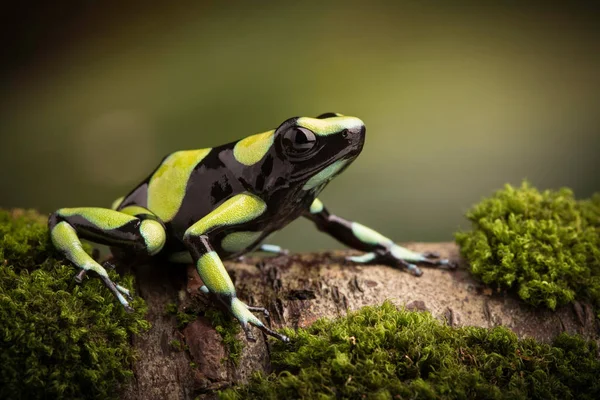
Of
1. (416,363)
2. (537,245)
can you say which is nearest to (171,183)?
(416,363)

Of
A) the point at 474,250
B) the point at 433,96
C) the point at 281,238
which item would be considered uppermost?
the point at 433,96

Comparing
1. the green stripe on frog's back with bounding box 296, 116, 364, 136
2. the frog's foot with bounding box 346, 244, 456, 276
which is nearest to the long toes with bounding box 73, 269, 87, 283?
the green stripe on frog's back with bounding box 296, 116, 364, 136

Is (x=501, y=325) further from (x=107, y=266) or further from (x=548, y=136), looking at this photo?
(x=548, y=136)

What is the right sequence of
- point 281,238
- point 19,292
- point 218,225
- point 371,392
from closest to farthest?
point 371,392, point 19,292, point 218,225, point 281,238

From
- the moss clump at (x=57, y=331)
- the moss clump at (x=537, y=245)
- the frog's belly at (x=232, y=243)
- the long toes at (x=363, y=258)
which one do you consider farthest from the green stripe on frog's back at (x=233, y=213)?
the moss clump at (x=537, y=245)

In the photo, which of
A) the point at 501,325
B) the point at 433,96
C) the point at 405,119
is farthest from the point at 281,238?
the point at 501,325

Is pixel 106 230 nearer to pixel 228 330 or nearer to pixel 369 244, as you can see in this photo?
pixel 228 330

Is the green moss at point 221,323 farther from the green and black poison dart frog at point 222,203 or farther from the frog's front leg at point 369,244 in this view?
the frog's front leg at point 369,244
